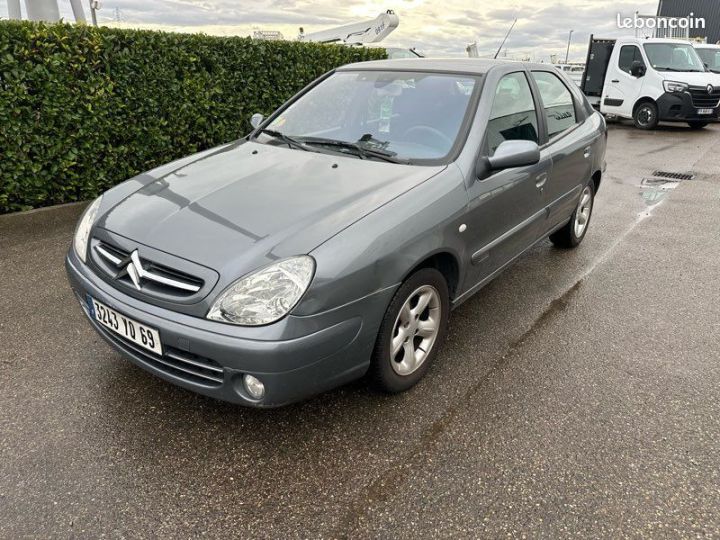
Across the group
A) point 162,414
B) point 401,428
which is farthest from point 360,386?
point 162,414

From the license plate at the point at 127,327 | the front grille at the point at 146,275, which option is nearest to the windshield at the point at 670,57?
the front grille at the point at 146,275

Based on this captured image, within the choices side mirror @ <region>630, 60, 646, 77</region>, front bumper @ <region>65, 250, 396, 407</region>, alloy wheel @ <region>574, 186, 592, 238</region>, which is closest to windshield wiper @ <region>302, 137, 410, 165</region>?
front bumper @ <region>65, 250, 396, 407</region>

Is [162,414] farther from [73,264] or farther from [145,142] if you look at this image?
[145,142]

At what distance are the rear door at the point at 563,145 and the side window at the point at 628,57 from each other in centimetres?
1047

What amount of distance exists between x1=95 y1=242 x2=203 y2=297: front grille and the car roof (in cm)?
208

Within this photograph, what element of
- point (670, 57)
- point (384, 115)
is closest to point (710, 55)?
point (670, 57)

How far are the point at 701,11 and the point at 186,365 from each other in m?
46.3

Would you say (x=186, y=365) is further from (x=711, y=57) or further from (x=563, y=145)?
(x=711, y=57)

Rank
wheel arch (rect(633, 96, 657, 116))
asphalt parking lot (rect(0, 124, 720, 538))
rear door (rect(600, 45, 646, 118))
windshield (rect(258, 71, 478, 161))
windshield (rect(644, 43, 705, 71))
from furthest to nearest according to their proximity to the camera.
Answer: rear door (rect(600, 45, 646, 118))
wheel arch (rect(633, 96, 657, 116))
windshield (rect(644, 43, 705, 71))
windshield (rect(258, 71, 478, 161))
asphalt parking lot (rect(0, 124, 720, 538))

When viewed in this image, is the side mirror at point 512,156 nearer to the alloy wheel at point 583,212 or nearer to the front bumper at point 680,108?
the alloy wheel at point 583,212

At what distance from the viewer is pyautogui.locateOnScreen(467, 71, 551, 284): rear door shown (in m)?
2.82

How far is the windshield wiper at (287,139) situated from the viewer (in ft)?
10.2

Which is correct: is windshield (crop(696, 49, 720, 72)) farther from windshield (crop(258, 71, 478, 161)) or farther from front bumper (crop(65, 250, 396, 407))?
front bumper (crop(65, 250, 396, 407))

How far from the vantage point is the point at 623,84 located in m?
13.2
